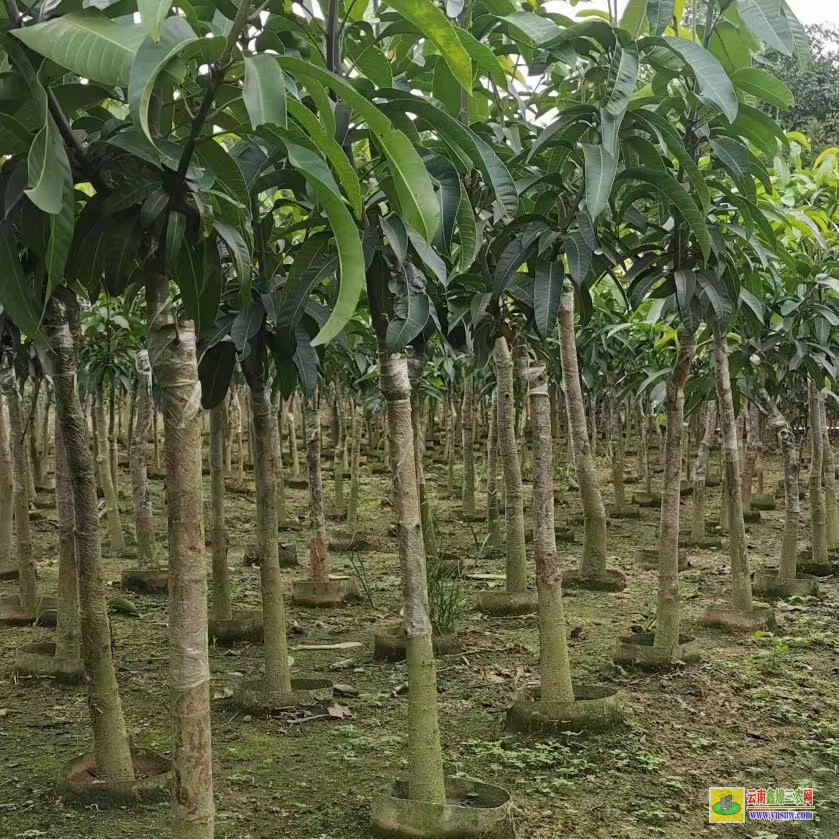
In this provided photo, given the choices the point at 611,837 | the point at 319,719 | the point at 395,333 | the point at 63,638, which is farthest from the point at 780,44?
the point at 63,638

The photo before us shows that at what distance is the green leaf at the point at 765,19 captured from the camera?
249 cm

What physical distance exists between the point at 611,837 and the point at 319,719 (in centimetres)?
144

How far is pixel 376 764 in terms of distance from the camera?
11.9 feet

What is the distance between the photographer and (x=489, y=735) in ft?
13.0

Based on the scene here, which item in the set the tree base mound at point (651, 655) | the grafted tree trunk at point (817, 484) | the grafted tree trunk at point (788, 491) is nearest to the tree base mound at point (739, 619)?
the tree base mound at point (651, 655)

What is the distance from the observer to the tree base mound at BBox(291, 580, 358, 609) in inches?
267

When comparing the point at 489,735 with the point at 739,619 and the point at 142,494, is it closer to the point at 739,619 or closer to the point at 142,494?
the point at 739,619

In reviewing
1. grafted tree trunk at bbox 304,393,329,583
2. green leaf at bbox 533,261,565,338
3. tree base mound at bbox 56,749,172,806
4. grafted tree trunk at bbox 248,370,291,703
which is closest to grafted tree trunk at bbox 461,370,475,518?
grafted tree trunk at bbox 304,393,329,583

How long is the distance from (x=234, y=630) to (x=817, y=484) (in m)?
4.57

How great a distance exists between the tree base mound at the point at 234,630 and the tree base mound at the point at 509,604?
1.47m

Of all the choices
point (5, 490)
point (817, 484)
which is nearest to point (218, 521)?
point (5, 490)

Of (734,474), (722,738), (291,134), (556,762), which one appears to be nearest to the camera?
(291,134)

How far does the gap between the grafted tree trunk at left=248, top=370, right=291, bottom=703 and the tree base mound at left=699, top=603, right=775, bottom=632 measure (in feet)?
9.41

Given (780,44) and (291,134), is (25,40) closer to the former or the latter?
(291,134)
